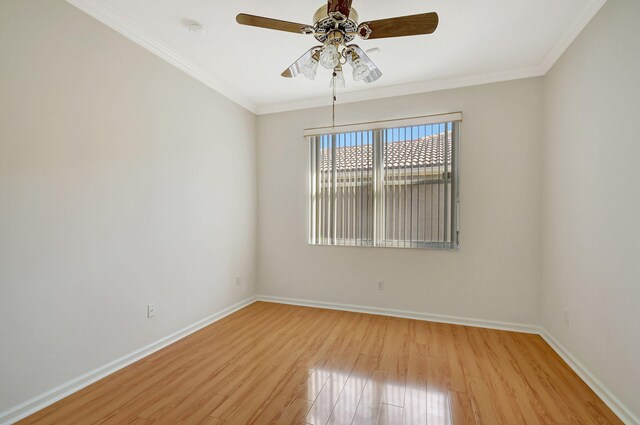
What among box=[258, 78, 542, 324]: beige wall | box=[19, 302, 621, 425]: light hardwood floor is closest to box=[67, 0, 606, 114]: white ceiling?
box=[258, 78, 542, 324]: beige wall

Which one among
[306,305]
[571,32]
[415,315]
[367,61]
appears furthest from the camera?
[306,305]

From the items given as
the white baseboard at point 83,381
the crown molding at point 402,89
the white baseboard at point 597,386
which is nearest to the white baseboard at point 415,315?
the white baseboard at point 597,386

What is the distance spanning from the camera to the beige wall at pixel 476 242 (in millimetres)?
2975

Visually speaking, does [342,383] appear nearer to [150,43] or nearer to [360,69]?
[360,69]

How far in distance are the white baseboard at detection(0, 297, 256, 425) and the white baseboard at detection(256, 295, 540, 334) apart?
125 centimetres

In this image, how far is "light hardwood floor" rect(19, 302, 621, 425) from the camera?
1730 millimetres

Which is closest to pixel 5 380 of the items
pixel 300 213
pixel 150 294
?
pixel 150 294

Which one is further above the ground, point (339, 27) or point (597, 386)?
point (339, 27)

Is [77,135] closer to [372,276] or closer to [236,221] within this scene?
[236,221]

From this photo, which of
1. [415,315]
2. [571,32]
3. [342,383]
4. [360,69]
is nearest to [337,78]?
[360,69]

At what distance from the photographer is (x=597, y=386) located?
1.94 meters

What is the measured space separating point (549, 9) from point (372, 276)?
9.76 ft

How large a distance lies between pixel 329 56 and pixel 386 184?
207cm

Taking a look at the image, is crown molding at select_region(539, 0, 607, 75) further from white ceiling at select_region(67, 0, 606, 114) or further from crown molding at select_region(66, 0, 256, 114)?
crown molding at select_region(66, 0, 256, 114)
